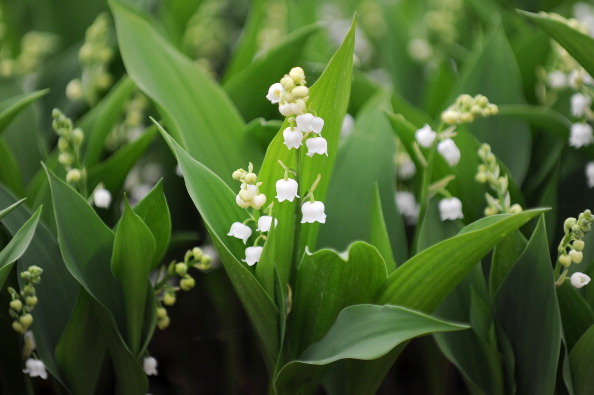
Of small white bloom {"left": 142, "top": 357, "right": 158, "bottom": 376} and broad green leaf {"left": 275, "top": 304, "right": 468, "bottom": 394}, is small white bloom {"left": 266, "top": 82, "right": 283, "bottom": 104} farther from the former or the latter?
small white bloom {"left": 142, "top": 357, "right": 158, "bottom": 376}

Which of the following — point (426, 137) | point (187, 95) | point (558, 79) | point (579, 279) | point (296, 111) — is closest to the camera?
point (296, 111)

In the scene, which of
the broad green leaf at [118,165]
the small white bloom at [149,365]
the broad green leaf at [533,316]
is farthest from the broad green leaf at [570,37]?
the small white bloom at [149,365]

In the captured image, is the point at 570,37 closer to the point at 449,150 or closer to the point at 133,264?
the point at 449,150

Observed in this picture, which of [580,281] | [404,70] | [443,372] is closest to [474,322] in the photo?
[580,281]

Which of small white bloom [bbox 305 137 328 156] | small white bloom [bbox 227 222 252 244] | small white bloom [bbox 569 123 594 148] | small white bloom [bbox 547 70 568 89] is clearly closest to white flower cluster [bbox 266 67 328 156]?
small white bloom [bbox 305 137 328 156]

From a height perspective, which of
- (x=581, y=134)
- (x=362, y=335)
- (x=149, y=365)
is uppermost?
(x=581, y=134)

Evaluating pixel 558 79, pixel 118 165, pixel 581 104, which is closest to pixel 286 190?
pixel 118 165
